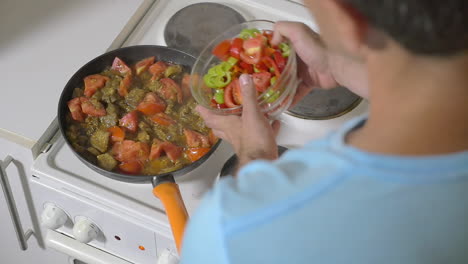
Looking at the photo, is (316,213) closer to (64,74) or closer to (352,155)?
(352,155)

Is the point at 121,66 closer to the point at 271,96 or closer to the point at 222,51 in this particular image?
the point at 222,51

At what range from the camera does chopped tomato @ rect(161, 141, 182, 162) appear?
95 cm

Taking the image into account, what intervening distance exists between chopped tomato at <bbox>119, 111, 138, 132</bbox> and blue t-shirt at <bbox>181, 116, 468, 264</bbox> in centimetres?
50

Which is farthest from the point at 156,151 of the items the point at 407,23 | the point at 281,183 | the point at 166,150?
the point at 407,23

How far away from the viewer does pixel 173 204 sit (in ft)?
2.71

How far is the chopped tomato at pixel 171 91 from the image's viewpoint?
103 cm

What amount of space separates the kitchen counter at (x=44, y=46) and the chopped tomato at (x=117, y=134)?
0.37ft

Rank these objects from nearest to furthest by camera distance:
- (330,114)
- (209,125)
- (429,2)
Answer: (429,2) → (209,125) → (330,114)

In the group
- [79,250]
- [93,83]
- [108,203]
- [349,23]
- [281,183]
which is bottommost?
[79,250]

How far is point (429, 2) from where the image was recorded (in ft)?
1.34

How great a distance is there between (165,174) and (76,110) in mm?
223

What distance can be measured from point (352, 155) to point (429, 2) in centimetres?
14

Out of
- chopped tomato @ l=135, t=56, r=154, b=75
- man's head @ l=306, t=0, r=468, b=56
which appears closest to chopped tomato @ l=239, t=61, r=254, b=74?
chopped tomato @ l=135, t=56, r=154, b=75

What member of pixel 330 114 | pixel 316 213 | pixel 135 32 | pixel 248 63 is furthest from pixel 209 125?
pixel 316 213
